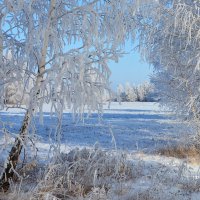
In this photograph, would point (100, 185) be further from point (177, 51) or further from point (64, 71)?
point (177, 51)

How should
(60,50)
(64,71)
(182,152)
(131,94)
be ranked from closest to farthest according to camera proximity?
(64,71) → (60,50) → (182,152) → (131,94)

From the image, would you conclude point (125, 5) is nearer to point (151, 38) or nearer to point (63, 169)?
point (63, 169)

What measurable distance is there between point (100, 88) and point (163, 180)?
224 cm

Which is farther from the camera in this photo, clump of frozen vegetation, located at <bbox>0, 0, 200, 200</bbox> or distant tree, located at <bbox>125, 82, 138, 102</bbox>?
distant tree, located at <bbox>125, 82, 138, 102</bbox>

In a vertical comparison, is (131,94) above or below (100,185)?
above

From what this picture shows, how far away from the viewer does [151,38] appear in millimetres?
8781

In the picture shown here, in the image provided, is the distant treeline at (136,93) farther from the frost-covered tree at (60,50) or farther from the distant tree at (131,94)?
the frost-covered tree at (60,50)

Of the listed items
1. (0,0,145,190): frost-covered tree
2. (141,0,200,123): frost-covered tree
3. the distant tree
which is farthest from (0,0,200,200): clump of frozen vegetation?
the distant tree

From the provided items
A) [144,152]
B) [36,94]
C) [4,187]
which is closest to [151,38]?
[144,152]

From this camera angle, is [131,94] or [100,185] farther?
[131,94]

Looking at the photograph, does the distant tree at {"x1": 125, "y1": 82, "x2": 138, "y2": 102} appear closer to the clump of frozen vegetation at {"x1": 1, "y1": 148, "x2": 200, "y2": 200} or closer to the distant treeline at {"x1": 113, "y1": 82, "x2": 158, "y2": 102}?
the distant treeline at {"x1": 113, "y1": 82, "x2": 158, "y2": 102}

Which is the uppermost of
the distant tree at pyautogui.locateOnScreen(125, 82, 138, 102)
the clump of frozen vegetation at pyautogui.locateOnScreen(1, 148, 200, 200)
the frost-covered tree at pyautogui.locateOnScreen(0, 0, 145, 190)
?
the distant tree at pyautogui.locateOnScreen(125, 82, 138, 102)

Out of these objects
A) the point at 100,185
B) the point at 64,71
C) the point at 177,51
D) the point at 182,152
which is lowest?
the point at 100,185

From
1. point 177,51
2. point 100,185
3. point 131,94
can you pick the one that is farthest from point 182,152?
point 131,94
